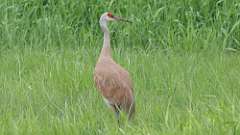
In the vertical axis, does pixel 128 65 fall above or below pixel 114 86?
below

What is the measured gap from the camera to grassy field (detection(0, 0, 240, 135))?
5.59 m

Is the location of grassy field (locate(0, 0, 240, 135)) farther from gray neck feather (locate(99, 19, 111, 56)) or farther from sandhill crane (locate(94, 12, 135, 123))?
gray neck feather (locate(99, 19, 111, 56))

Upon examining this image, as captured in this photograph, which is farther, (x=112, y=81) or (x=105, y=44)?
→ (x=105, y=44)

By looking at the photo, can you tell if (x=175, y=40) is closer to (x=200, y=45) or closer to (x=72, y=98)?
(x=200, y=45)

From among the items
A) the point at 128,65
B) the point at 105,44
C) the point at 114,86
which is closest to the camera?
the point at 114,86

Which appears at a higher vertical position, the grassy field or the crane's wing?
the crane's wing

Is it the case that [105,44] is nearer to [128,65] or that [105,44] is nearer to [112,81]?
[112,81]

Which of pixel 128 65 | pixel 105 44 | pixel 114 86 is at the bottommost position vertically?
pixel 128 65

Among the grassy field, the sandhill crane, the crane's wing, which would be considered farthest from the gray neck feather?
the grassy field

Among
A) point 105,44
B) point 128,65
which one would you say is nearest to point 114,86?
point 105,44

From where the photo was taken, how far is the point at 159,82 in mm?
7008

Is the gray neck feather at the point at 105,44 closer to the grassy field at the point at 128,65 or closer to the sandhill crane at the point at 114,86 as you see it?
the sandhill crane at the point at 114,86

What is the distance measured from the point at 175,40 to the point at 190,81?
1933 mm

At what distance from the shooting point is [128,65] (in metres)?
7.64
